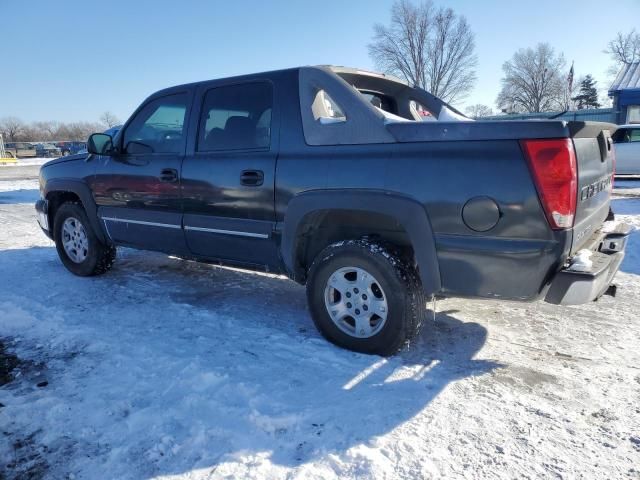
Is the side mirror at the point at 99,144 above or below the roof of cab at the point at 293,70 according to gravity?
below

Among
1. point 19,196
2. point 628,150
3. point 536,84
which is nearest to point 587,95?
point 536,84

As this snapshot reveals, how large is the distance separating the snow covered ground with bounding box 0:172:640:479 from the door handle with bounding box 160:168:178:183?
1.09 meters

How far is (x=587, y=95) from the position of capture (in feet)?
195

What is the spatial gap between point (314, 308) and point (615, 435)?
184cm

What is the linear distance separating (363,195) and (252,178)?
949 mm

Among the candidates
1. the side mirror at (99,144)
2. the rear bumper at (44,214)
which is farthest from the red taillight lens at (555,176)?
the rear bumper at (44,214)

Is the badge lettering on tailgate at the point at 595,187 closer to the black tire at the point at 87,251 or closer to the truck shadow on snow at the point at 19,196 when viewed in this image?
the black tire at the point at 87,251

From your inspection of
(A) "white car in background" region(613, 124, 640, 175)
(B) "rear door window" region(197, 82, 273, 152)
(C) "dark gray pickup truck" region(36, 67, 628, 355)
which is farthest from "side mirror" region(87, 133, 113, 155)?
(A) "white car in background" region(613, 124, 640, 175)

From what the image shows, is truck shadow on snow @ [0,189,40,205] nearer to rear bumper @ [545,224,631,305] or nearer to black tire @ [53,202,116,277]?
black tire @ [53,202,116,277]

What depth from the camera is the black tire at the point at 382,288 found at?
9.61ft

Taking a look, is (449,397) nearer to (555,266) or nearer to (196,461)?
(555,266)

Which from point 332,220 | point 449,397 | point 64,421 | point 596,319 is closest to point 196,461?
point 64,421

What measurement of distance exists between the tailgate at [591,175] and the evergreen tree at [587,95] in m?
60.2

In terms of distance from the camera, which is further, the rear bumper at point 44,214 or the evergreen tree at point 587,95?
the evergreen tree at point 587,95
